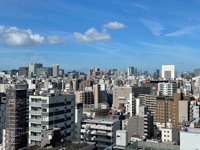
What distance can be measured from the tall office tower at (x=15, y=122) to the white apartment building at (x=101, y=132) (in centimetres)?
586

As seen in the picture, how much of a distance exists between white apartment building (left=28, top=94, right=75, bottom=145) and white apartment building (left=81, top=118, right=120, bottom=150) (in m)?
2.56

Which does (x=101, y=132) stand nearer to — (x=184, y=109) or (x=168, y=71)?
(x=184, y=109)

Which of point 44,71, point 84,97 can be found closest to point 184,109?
point 84,97

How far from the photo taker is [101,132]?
2870 cm

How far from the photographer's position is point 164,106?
2003 inches

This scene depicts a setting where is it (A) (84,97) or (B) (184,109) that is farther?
(A) (84,97)

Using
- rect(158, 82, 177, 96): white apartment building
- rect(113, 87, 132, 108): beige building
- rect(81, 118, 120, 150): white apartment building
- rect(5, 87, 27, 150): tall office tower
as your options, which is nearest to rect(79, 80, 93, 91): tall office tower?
rect(113, 87, 132, 108): beige building

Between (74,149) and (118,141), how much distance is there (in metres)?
4.86

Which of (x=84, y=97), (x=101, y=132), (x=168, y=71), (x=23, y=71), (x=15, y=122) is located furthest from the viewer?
(x=23, y=71)

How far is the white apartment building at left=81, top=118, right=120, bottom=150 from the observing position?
92.9ft

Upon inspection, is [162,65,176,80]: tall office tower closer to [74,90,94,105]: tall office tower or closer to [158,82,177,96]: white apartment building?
[158,82,177,96]: white apartment building

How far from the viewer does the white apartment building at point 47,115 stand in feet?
81.3

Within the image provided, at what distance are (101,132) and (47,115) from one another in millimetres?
6216

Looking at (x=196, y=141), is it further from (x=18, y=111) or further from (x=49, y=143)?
(x=18, y=111)
